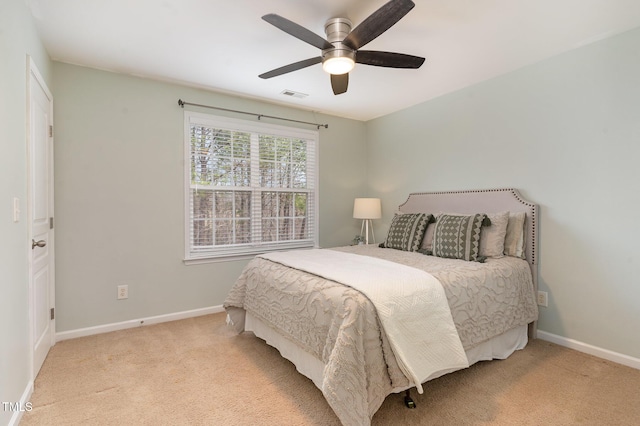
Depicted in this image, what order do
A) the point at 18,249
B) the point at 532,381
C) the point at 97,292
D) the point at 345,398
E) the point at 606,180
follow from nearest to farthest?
the point at 345,398 → the point at 18,249 → the point at 532,381 → the point at 606,180 → the point at 97,292

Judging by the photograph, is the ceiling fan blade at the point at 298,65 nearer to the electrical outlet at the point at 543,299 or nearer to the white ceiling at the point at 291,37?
the white ceiling at the point at 291,37

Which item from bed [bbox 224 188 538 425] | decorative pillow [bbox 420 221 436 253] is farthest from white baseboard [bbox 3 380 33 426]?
decorative pillow [bbox 420 221 436 253]

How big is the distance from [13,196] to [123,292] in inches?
62.9

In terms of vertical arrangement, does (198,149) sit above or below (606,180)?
above

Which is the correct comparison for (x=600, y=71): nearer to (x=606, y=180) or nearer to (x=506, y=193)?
(x=606, y=180)

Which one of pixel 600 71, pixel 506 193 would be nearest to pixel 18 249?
pixel 506 193

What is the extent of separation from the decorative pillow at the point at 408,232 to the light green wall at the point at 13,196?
9.73ft

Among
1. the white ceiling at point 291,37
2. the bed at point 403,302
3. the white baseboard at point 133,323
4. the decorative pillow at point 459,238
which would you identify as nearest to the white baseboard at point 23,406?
the white baseboard at point 133,323

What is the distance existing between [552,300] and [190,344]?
310cm

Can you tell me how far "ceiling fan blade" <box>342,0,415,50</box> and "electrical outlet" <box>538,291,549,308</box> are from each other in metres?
2.53

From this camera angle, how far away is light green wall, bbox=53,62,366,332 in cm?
285

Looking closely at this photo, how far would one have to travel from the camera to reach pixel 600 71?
250 cm

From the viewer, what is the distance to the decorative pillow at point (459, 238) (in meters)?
2.75

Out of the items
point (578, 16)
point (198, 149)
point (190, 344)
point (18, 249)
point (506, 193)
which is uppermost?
point (578, 16)
